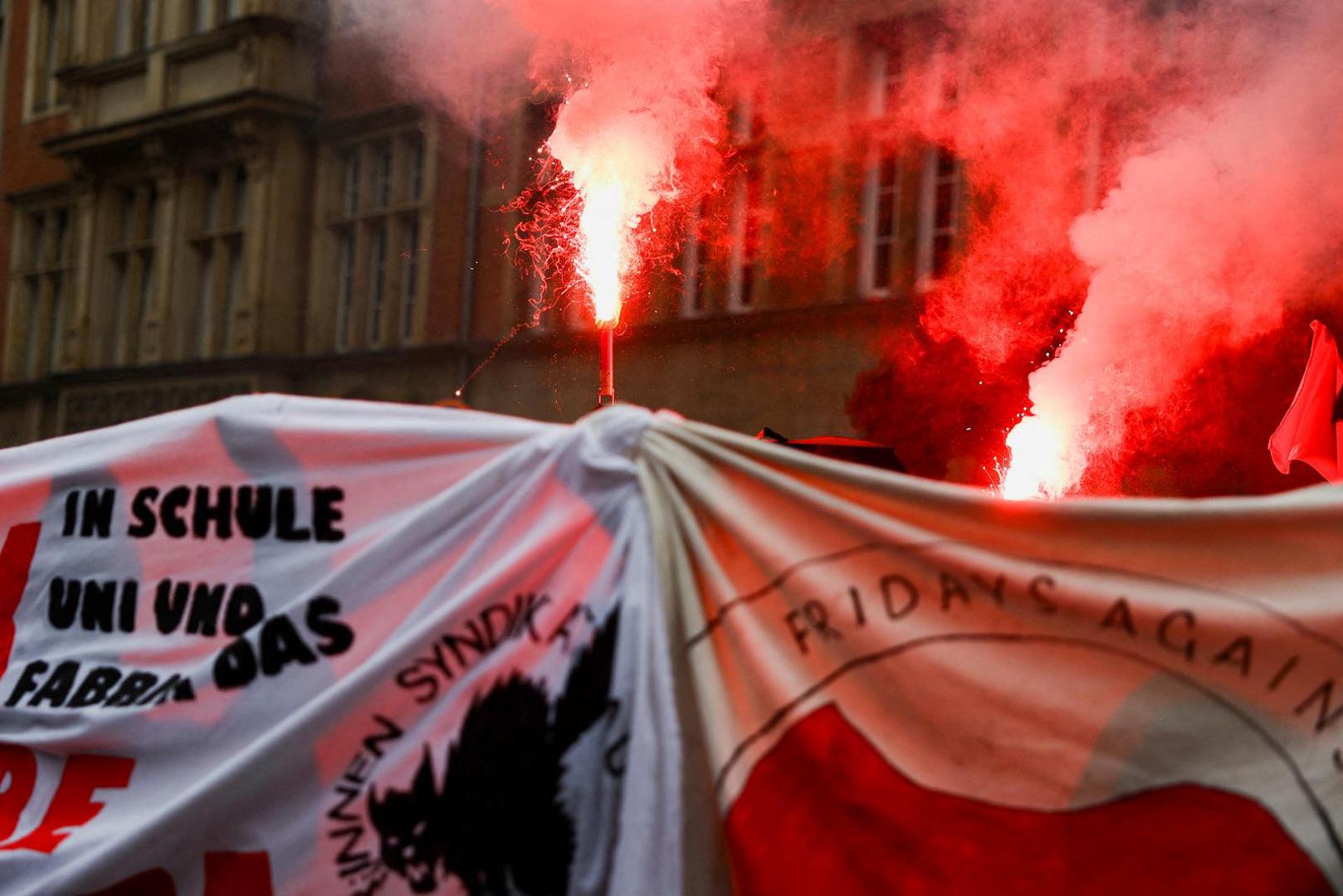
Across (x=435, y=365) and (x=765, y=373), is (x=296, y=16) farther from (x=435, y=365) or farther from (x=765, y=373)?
(x=765, y=373)

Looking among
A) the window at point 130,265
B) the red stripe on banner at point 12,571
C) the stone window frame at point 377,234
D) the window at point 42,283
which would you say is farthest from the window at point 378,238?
the red stripe on banner at point 12,571

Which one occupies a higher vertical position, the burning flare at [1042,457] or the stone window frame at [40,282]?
the stone window frame at [40,282]

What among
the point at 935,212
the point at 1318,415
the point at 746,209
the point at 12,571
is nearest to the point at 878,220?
the point at 935,212

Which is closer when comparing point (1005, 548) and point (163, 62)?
point (1005, 548)

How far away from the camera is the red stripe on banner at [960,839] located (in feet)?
6.64

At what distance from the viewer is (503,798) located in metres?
2.32

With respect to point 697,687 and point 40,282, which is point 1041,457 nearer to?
point 697,687

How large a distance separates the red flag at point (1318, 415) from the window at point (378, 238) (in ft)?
36.5

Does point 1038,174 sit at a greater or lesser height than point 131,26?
lesser

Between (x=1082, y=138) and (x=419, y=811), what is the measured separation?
344 inches

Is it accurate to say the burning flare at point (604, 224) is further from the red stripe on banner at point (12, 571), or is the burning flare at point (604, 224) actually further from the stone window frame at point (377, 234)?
the red stripe on banner at point (12, 571)

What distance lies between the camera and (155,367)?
19.4 m

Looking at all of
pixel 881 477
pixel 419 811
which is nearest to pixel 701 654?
pixel 881 477

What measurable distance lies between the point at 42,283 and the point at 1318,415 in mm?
19862
